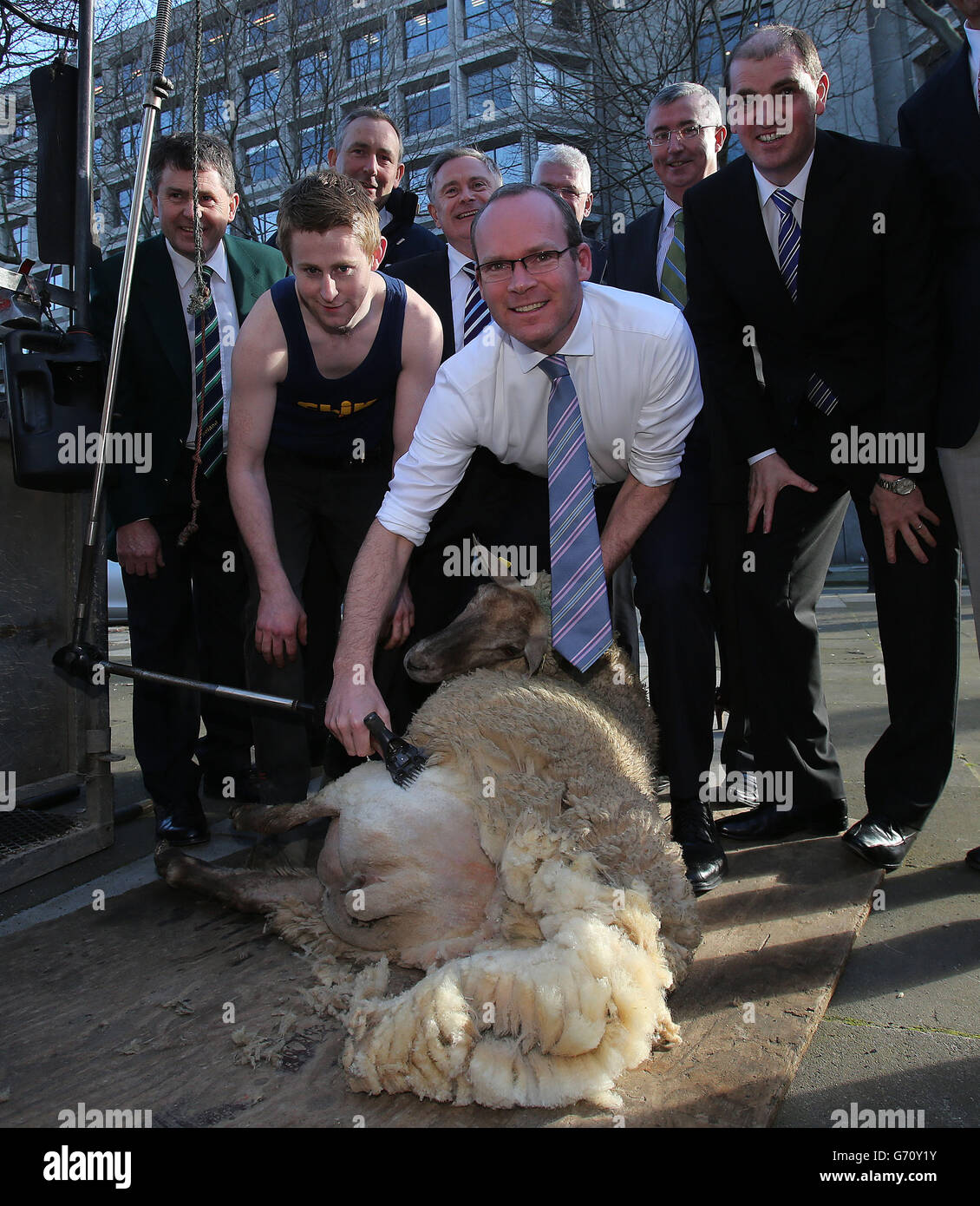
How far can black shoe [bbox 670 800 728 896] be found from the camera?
9.27 ft

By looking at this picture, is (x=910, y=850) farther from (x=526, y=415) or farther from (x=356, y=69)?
(x=356, y=69)

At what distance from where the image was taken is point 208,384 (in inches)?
134

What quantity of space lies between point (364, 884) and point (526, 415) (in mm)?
1454

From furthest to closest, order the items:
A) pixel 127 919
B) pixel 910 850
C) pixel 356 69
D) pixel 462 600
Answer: pixel 356 69 < pixel 462 600 < pixel 910 850 < pixel 127 919

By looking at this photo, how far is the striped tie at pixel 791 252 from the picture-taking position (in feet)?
9.94

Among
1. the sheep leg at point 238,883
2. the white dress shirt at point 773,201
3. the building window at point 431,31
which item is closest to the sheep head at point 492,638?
the sheep leg at point 238,883

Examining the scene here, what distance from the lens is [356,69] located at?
17312 millimetres

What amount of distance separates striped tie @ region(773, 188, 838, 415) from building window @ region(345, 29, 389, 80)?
45.5 ft

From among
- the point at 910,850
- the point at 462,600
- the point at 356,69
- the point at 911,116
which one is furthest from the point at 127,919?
the point at 356,69

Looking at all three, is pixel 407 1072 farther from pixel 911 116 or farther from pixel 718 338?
pixel 911 116

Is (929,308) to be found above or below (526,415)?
above
